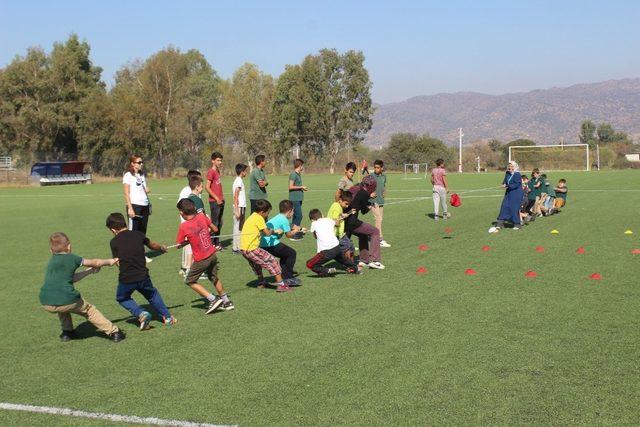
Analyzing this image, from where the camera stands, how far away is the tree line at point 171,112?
65.8m

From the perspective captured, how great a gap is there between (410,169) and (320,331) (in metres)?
77.5

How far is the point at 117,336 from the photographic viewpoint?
23.8 feet

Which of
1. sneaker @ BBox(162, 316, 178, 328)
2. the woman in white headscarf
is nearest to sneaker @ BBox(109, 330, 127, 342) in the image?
sneaker @ BBox(162, 316, 178, 328)

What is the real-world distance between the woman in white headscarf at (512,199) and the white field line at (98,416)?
12.9m

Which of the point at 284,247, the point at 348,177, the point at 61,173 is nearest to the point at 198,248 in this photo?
the point at 284,247

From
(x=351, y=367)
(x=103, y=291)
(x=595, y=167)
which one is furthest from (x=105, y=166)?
(x=351, y=367)

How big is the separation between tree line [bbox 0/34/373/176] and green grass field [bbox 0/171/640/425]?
57.8m

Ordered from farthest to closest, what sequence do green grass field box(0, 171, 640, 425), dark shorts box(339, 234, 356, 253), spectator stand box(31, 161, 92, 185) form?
spectator stand box(31, 161, 92, 185)
dark shorts box(339, 234, 356, 253)
green grass field box(0, 171, 640, 425)

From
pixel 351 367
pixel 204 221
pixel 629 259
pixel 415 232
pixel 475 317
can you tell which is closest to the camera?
pixel 351 367

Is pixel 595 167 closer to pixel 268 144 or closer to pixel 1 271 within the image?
pixel 268 144

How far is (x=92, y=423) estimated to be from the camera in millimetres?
5062

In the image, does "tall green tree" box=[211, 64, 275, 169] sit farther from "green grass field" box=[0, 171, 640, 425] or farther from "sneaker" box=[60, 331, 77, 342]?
"sneaker" box=[60, 331, 77, 342]

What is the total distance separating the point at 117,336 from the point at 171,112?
68.3 metres

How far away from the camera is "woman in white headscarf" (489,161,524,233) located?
16844mm
